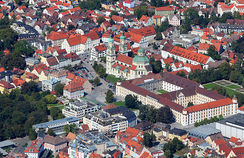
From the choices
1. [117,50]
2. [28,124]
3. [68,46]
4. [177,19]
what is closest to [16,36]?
[68,46]

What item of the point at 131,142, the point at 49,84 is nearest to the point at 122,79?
the point at 49,84

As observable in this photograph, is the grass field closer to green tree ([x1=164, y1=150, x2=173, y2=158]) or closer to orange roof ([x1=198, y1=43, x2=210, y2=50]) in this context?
orange roof ([x1=198, y1=43, x2=210, y2=50])

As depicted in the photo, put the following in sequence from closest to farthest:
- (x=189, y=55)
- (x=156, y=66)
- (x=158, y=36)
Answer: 1. (x=156, y=66)
2. (x=189, y=55)
3. (x=158, y=36)

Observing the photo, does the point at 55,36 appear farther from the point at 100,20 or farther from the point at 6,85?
the point at 6,85

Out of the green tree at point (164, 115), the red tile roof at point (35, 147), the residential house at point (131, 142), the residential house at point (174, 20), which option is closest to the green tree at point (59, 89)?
the residential house at point (131, 142)

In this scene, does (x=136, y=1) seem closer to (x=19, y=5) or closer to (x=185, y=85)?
(x=19, y=5)
